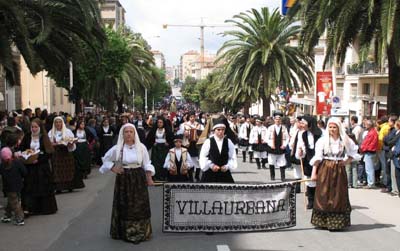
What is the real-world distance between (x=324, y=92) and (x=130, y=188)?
53.5 ft

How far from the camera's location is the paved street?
7992mm

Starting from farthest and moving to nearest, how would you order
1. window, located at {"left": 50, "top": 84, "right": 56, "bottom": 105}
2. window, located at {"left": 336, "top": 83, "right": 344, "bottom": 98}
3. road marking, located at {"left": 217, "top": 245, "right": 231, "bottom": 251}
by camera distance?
window, located at {"left": 336, "top": 83, "right": 344, "bottom": 98} → window, located at {"left": 50, "top": 84, "right": 56, "bottom": 105} → road marking, located at {"left": 217, "top": 245, "right": 231, "bottom": 251}

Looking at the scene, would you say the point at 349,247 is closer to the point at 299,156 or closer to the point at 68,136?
the point at 299,156

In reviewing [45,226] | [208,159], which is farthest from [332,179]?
[45,226]

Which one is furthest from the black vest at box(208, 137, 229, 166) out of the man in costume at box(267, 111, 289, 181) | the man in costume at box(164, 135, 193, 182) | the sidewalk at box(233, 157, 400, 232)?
the man in costume at box(267, 111, 289, 181)

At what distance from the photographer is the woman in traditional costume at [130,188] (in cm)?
826

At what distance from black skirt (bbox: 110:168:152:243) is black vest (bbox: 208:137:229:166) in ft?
4.23

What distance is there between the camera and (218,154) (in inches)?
360

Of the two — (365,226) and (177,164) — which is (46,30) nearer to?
(177,164)

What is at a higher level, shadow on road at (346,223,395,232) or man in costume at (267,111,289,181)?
man in costume at (267,111,289,181)

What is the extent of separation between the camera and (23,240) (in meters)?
8.54

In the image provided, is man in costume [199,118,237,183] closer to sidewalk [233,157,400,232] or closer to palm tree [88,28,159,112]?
sidewalk [233,157,400,232]

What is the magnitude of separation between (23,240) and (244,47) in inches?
995

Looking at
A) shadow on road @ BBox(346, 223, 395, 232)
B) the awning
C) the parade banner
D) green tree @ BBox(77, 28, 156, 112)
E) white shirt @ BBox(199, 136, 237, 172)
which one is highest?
green tree @ BBox(77, 28, 156, 112)
